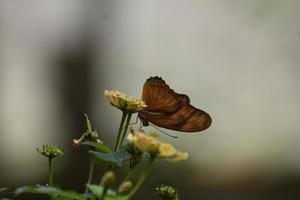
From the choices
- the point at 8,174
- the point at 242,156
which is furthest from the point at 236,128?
the point at 8,174

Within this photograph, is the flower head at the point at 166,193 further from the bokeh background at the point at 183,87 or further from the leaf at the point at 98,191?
the bokeh background at the point at 183,87

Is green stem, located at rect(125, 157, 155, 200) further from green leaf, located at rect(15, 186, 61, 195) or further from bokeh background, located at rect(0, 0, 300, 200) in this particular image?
bokeh background, located at rect(0, 0, 300, 200)

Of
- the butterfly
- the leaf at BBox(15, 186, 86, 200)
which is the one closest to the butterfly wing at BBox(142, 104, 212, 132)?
the butterfly

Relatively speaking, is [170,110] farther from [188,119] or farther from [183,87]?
[183,87]

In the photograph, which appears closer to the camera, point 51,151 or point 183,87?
point 51,151

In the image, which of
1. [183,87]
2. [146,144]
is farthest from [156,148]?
[183,87]

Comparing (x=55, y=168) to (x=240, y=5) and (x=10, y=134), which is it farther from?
(x=240, y=5)
